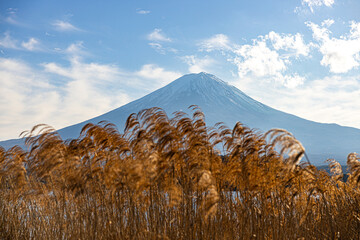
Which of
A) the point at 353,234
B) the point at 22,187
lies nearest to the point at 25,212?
the point at 22,187

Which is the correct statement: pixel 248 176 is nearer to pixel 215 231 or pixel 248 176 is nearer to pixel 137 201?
pixel 215 231

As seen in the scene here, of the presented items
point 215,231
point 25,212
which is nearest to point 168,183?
point 215,231

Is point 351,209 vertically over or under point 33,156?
under

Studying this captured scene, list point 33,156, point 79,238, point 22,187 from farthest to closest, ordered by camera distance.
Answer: point 22,187 < point 33,156 < point 79,238

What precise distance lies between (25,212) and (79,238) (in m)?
2.60

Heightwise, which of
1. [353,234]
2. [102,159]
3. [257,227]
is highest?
[102,159]

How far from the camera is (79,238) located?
4.71 metres

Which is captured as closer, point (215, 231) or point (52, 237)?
point (215, 231)

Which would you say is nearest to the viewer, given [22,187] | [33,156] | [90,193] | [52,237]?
[90,193]

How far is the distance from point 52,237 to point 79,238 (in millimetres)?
1038

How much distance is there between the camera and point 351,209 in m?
5.70

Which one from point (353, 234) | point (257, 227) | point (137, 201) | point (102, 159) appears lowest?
point (353, 234)

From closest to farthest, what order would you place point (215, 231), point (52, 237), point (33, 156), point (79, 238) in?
point (215, 231) < point (79, 238) < point (52, 237) < point (33, 156)

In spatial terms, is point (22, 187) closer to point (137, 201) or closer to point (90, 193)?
point (90, 193)
